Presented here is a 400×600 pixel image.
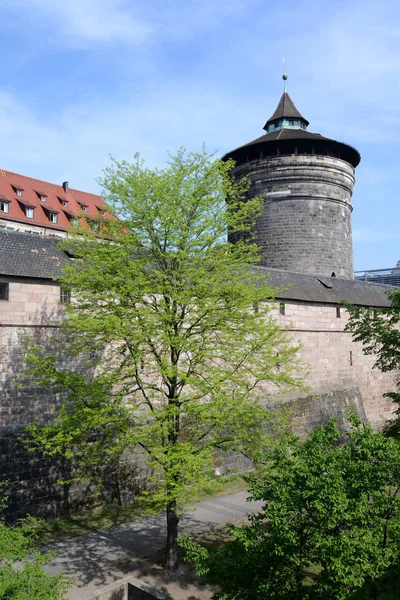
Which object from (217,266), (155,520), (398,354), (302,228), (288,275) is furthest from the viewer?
(302,228)

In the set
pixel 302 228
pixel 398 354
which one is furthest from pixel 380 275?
pixel 398 354

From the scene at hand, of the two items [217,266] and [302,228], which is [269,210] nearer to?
[302,228]

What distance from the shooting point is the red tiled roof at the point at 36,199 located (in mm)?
36406

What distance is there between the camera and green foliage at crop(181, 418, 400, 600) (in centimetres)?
589

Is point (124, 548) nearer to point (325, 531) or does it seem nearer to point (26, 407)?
point (26, 407)

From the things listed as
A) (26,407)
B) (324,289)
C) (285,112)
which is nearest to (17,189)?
(285,112)

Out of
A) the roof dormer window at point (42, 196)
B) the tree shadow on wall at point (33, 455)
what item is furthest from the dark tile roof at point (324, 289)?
the roof dormer window at point (42, 196)

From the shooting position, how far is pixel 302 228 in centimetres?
2762

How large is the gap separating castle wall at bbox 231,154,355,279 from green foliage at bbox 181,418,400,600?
21415 millimetres

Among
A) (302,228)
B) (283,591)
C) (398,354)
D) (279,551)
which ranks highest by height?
(302,228)

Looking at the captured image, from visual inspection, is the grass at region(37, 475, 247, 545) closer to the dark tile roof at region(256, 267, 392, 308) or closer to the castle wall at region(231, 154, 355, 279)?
the dark tile roof at region(256, 267, 392, 308)

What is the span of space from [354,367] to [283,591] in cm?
1806

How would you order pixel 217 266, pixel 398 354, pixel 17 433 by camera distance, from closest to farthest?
pixel 217 266 < pixel 398 354 < pixel 17 433

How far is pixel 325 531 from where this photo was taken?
610 cm
